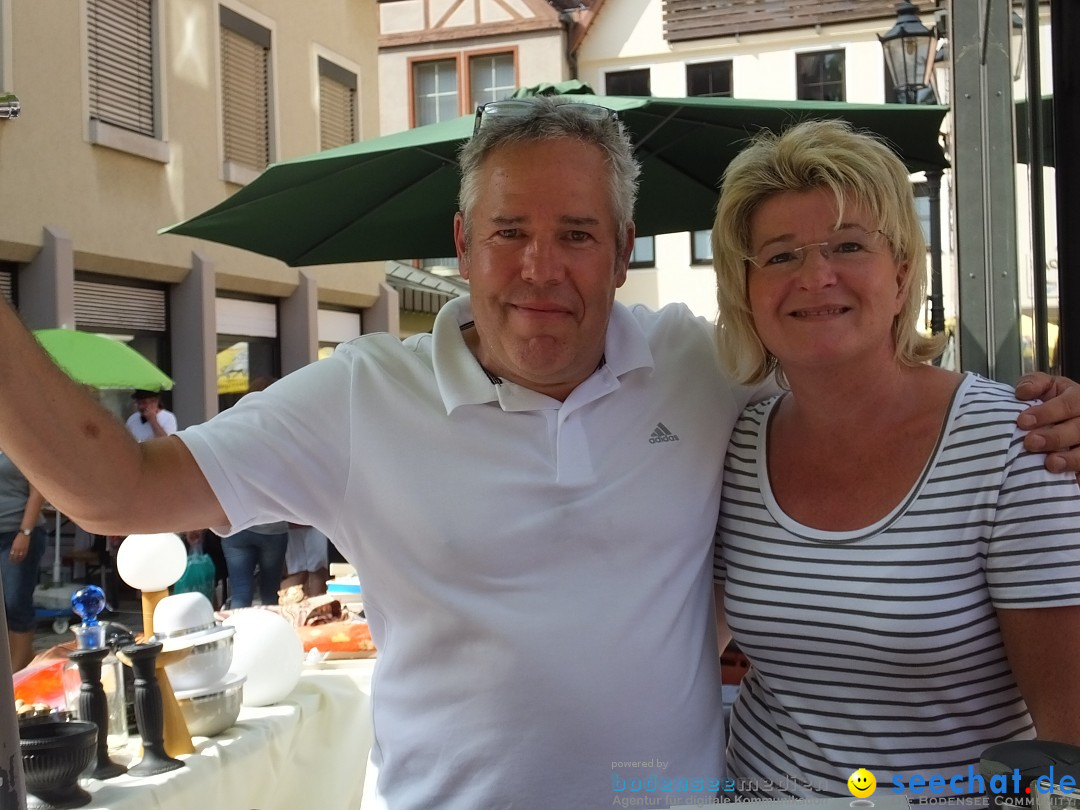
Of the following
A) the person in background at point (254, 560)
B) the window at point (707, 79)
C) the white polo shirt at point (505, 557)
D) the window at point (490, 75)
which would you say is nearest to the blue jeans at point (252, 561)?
the person in background at point (254, 560)

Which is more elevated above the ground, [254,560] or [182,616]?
[182,616]

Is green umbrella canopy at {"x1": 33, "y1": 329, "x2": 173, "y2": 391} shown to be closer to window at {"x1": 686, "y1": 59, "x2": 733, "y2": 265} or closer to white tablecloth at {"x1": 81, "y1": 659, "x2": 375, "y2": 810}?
white tablecloth at {"x1": 81, "y1": 659, "x2": 375, "y2": 810}

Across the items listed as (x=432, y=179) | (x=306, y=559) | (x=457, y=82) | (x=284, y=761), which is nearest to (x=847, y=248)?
(x=284, y=761)

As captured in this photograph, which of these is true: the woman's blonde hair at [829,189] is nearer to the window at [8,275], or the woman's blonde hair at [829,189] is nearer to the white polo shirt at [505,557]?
the white polo shirt at [505,557]

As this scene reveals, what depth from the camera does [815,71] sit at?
21094mm

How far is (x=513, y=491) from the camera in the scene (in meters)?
1.84

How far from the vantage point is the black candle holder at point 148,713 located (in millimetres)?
2457

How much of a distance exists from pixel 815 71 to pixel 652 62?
308 cm

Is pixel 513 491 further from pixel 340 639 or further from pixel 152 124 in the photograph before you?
pixel 152 124

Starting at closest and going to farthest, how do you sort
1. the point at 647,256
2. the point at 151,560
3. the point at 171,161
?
the point at 151,560, the point at 171,161, the point at 647,256

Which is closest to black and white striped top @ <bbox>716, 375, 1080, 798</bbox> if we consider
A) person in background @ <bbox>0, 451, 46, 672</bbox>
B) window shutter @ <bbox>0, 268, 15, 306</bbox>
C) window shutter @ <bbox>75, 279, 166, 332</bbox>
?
person in background @ <bbox>0, 451, 46, 672</bbox>

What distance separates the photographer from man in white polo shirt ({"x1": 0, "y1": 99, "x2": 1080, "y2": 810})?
175cm

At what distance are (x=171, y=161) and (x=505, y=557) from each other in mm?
10514

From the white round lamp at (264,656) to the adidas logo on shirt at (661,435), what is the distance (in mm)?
1476
